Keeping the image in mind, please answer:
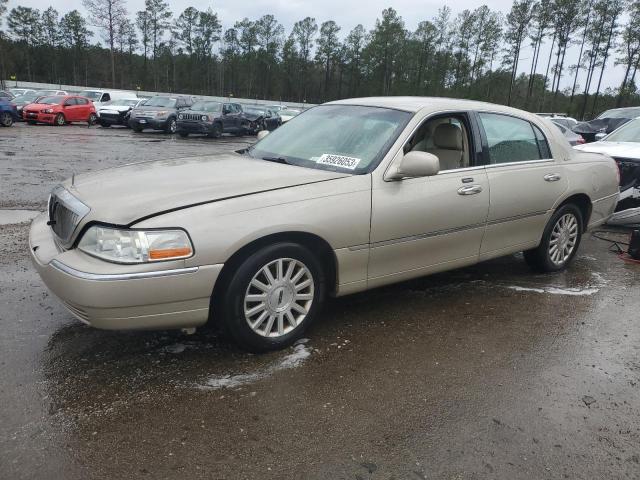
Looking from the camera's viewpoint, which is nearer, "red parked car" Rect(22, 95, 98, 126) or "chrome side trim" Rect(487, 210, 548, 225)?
"chrome side trim" Rect(487, 210, 548, 225)

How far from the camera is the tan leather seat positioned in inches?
171

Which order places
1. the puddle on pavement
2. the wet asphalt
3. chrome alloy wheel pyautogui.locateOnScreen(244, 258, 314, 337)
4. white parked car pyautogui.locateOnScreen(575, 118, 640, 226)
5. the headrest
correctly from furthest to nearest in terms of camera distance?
white parked car pyautogui.locateOnScreen(575, 118, 640, 226)
the puddle on pavement
the headrest
chrome alloy wheel pyautogui.locateOnScreen(244, 258, 314, 337)
the wet asphalt

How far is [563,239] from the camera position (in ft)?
17.2

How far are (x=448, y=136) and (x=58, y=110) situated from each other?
75.8 ft

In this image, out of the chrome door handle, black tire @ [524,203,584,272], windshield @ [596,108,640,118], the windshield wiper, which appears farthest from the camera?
windshield @ [596,108,640,118]

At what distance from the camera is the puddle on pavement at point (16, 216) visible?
646cm

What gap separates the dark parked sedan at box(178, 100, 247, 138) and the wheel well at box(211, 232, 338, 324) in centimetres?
1977

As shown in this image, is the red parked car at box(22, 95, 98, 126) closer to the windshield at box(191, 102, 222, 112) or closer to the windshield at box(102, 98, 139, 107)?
the windshield at box(102, 98, 139, 107)

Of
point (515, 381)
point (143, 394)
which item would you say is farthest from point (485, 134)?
point (143, 394)

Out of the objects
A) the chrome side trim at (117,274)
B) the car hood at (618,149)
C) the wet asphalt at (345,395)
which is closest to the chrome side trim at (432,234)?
the wet asphalt at (345,395)

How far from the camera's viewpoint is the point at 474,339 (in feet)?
12.4

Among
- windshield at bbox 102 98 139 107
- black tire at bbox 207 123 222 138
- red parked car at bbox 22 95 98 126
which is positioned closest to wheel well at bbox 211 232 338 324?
black tire at bbox 207 123 222 138

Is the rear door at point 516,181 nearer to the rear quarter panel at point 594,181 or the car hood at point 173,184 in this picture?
the rear quarter panel at point 594,181

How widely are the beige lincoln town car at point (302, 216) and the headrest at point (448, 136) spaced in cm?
1
